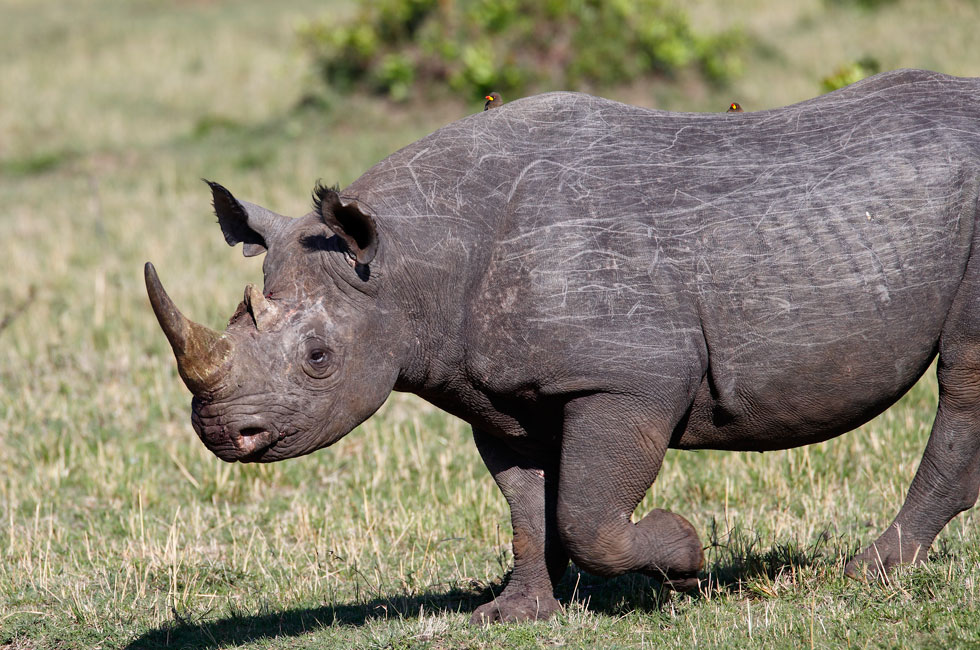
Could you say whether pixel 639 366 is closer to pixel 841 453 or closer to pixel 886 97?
pixel 886 97

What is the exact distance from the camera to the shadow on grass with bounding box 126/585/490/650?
17.6 feet

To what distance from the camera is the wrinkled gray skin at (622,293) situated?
4.47 m

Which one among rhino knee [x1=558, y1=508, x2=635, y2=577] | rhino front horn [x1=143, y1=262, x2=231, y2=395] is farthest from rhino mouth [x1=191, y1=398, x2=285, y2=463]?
rhino knee [x1=558, y1=508, x2=635, y2=577]

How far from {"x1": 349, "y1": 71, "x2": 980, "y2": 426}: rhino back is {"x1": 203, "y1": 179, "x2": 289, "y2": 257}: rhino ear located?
417mm

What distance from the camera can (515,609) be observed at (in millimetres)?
5254

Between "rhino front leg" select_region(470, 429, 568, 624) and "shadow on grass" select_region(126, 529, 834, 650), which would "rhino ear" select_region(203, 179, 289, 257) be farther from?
"shadow on grass" select_region(126, 529, 834, 650)

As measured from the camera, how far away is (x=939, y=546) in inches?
227

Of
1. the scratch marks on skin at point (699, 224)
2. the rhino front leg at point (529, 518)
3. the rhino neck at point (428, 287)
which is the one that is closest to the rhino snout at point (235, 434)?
the rhino neck at point (428, 287)

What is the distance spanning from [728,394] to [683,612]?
3.75 ft

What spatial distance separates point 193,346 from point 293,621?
6.28ft

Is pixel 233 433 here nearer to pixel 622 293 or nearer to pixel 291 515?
pixel 622 293

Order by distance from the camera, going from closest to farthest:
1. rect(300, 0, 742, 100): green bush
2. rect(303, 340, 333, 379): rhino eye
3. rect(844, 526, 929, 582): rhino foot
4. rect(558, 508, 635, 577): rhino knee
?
1. rect(303, 340, 333, 379): rhino eye
2. rect(558, 508, 635, 577): rhino knee
3. rect(844, 526, 929, 582): rhino foot
4. rect(300, 0, 742, 100): green bush

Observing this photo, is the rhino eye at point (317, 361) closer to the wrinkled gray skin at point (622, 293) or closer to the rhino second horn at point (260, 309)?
the wrinkled gray skin at point (622, 293)

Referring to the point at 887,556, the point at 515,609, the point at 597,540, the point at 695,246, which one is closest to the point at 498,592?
the point at 515,609
